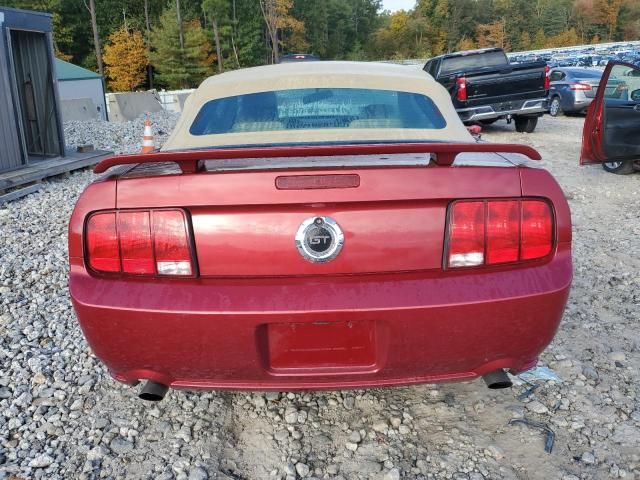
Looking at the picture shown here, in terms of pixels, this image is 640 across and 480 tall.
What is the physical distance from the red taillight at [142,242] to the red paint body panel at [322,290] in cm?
4

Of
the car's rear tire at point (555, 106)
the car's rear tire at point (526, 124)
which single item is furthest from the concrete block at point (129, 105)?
the car's rear tire at point (526, 124)

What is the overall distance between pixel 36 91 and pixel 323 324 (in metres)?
10.0

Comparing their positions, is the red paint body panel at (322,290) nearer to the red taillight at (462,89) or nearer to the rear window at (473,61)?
the red taillight at (462,89)

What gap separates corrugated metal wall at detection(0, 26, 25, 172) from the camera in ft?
27.9

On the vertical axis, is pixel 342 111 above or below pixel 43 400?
above

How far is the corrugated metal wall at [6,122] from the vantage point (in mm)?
8500

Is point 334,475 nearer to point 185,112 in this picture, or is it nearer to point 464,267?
point 464,267

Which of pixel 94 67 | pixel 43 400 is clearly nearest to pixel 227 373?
pixel 43 400

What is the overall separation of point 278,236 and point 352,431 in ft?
3.62

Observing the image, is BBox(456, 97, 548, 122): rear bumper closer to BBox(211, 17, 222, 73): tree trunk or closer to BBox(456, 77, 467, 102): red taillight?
BBox(456, 77, 467, 102): red taillight

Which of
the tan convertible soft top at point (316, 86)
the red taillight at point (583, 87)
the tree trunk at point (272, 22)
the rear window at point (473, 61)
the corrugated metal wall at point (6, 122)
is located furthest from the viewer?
the tree trunk at point (272, 22)

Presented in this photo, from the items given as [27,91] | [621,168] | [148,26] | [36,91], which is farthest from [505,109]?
[148,26]

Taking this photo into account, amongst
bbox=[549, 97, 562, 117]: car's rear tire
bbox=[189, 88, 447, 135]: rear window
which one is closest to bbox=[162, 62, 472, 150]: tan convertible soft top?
bbox=[189, 88, 447, 135]: rear window

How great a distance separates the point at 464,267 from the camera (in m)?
2.12
